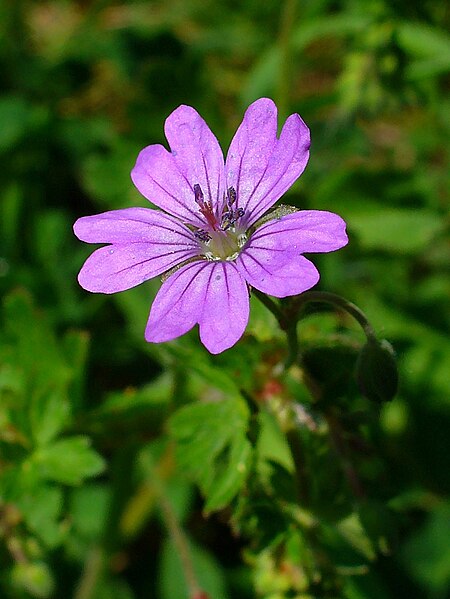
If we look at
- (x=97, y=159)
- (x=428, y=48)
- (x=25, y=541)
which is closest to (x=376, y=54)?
(x=428, y=48)

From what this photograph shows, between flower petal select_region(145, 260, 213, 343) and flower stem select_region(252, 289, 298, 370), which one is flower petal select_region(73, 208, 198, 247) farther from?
flower stem select_region(252, 289, 298, 370)

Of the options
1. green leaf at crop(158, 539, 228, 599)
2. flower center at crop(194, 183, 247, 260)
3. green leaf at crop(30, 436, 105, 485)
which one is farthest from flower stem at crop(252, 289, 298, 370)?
green leaf at crop(158, 539, 228, 599)

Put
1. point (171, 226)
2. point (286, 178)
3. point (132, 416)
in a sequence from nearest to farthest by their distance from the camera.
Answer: point (286, 178)
point (171, 226)
point (132, 416)

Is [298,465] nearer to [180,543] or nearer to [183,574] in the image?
[180,543]

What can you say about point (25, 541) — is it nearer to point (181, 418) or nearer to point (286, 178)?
point (181, 418)

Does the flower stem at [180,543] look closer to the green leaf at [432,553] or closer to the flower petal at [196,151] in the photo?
the green leaf at [432,553]

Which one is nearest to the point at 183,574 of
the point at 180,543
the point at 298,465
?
the point at 180,543
